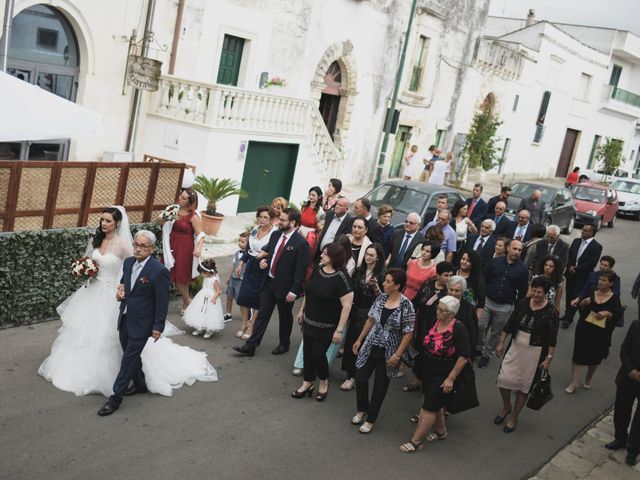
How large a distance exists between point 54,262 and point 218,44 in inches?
440

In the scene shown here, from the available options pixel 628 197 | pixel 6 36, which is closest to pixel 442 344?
pixel 6 36

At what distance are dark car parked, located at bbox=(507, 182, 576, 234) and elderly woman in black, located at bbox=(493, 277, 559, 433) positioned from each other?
43.3 feet

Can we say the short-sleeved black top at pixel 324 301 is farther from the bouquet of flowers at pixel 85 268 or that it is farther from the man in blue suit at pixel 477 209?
the man in blue suit at pixel 477 209

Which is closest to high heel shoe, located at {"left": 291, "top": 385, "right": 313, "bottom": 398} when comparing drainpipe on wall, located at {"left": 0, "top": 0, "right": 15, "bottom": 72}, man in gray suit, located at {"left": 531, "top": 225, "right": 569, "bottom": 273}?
man in gray suit, located at {"left": 531, "top": 225, "right": 569, "bottom": 273}

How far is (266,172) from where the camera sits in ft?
64.4

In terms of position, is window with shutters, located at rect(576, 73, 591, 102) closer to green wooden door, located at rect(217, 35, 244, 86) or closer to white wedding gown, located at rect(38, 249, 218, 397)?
green wooden door, located at rect(217, 35, 244, 86)

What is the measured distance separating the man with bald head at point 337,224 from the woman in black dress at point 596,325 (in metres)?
3.32

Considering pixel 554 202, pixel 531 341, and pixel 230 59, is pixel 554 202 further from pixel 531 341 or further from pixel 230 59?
pixel 531 341

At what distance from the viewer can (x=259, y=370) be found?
9117mm

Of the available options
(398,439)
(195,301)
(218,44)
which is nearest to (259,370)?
(195,301)

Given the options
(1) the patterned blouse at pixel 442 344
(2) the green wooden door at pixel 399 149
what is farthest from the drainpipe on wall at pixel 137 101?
(2) the green wooden door at pixel 399 149

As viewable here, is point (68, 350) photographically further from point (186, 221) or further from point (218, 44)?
point (218, 44)

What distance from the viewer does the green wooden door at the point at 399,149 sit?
96.3 feet

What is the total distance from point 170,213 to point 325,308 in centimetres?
316
